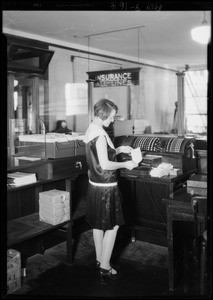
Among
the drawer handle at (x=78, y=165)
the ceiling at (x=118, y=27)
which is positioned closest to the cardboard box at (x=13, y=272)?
the drawer handle at (x=78, y=165)

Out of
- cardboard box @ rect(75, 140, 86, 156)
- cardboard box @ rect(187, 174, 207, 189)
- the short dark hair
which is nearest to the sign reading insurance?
cardboard box @ rect(75, 140, 86, 156)

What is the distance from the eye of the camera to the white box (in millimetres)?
3615

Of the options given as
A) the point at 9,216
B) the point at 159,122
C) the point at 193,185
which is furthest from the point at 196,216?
the point at 159,122

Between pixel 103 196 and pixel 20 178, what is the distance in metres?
0.87

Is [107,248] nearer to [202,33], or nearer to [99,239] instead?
[99,239]

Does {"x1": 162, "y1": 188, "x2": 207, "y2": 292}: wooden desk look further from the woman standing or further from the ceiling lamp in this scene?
the ceiling lamp

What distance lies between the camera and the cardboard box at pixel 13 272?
3.20 m

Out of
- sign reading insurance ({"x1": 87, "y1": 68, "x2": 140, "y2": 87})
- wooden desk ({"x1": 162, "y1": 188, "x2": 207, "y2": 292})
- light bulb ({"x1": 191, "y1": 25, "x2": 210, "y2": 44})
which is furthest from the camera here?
sign reading insurance ({"x1": 87, "y1": 68, "x2": 140, "y2": 87})

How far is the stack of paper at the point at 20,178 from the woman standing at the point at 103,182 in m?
0.64

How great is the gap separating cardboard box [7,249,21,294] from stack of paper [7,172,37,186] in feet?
2.28

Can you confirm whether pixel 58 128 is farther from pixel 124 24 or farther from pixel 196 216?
pixel 196 216

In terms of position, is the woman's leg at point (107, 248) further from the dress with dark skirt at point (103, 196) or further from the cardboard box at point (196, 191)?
the cardboard box at point (196, 191)

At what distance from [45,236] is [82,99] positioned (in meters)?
4.72

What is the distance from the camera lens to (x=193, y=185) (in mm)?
3312
